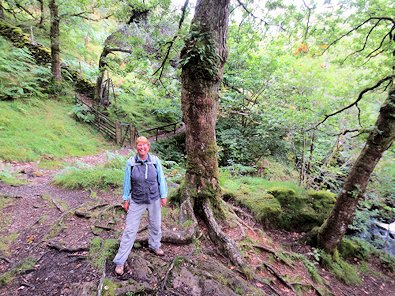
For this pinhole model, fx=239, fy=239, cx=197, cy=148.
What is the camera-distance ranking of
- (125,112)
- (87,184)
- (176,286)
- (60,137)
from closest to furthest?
(176,286)
(87,184)
(60,137)
(125,112)

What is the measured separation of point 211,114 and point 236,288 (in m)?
2.86

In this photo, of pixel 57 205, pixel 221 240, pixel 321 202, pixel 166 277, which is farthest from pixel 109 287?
pixel 321 202

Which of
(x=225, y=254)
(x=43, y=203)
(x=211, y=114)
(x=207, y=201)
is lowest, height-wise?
(x=43, y=203)

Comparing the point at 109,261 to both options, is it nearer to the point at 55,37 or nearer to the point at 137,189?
the point at 137,189

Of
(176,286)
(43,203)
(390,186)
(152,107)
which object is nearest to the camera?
(176,286)

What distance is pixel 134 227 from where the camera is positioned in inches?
129

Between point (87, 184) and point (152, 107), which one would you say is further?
point (152, 107)

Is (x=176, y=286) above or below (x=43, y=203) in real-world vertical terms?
above

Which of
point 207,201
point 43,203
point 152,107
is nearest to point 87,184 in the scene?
point 43,203

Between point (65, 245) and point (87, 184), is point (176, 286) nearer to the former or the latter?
point (65, 245)

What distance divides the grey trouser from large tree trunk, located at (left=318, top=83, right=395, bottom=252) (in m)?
4.14

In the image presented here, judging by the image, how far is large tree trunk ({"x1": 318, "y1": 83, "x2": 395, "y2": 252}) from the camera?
188 inches

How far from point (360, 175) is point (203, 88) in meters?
3.83

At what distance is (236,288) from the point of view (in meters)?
3.28
